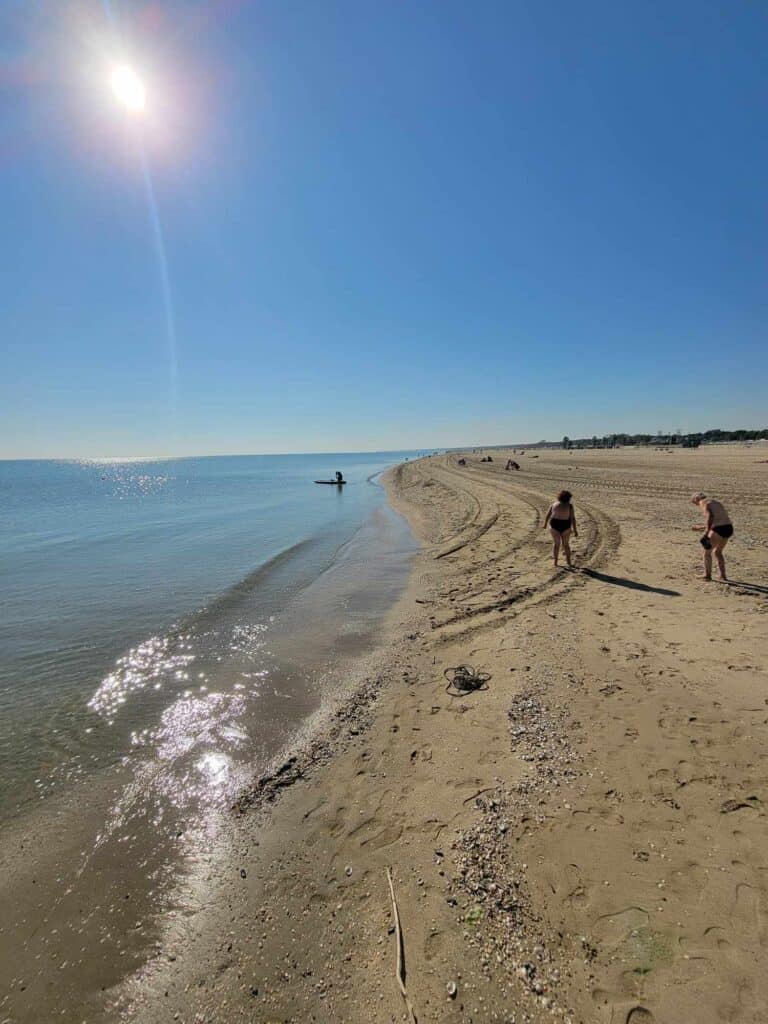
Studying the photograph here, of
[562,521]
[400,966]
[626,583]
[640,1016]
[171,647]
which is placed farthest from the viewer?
[562,521]

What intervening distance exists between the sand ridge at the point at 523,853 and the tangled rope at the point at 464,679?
0.62 feet

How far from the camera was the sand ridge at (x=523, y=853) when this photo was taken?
2.54 meters

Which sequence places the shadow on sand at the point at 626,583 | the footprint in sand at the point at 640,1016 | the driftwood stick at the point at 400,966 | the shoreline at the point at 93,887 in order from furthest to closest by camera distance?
→ the shadow on sand at the point at 626,583 → the shoreline at the point at 93,887 → the driftwood stick at the point at 400,966 → the footprint in sand at the point at 640,1016

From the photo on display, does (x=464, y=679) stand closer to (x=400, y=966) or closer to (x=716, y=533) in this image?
(x=400, y=966)

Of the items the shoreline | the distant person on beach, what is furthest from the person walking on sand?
the shoreline

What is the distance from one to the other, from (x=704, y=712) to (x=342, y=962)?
4.72m

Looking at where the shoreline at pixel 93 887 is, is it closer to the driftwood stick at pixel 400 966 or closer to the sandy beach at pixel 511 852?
the sandy beach at pixel 511 852

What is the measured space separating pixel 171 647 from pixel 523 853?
7608mm

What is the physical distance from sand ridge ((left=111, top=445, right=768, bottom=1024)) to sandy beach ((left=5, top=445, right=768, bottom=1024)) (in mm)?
15

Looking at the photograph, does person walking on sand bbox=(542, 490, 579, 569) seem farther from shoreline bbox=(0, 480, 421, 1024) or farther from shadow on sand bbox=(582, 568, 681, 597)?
shoreline bbox=(0, 480, 421, 1024)

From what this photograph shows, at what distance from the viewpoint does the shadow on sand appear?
887cm

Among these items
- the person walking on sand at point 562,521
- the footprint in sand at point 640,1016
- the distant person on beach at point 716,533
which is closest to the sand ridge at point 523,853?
the footprint in sand at point 640,1016

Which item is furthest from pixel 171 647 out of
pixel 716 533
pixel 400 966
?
pixel 716 533

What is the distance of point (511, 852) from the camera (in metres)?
3.37
